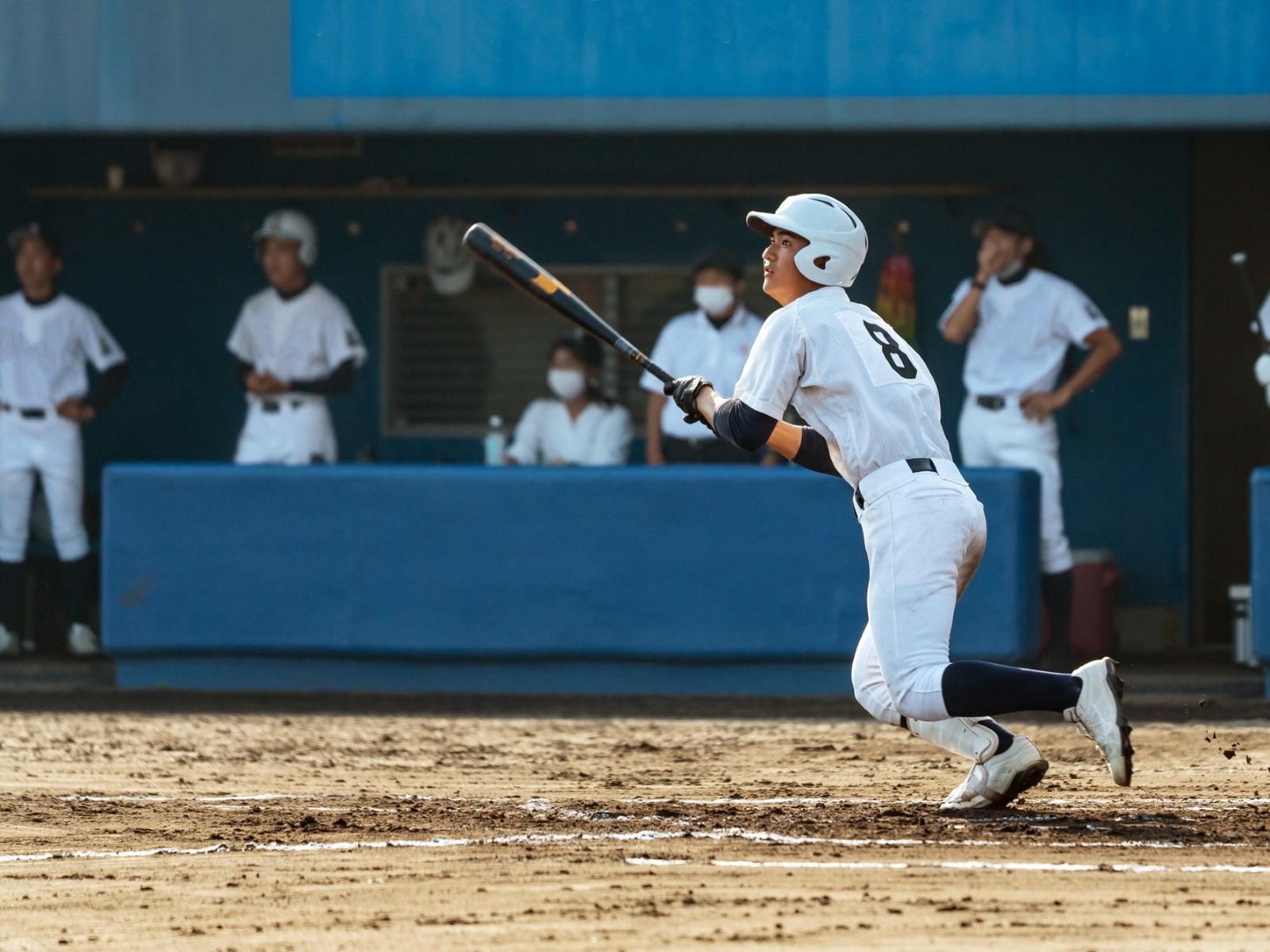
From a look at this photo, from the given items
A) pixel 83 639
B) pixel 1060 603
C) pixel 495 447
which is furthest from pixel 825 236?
pixel 83 639

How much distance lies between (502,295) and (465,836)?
6.29 meters

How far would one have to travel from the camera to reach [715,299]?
9.92 m

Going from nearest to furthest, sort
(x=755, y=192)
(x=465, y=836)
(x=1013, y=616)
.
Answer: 1. (x=465, y=836)
2. (x=1013, y=616)
3. (x=755, y=192)

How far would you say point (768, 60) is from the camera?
9.51 metres

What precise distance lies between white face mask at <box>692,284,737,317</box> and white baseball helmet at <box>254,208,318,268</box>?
6.45 ft

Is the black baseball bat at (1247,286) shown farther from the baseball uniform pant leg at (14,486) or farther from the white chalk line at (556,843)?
the baseball uniform pant leg at (14,486)

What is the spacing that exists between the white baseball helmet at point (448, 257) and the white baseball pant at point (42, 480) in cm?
208

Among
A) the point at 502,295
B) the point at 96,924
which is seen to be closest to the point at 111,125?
the point at 502,295

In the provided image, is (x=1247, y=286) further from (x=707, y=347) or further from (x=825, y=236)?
(x=825, y=236)

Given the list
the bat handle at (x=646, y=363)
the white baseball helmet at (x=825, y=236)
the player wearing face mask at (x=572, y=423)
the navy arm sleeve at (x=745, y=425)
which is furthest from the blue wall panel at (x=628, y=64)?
the navy arm sleeve at (x=745, y=425)

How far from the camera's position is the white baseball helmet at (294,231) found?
10352mm

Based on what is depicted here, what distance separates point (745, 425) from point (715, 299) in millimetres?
4401

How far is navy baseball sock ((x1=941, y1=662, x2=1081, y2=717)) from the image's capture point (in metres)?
5.42

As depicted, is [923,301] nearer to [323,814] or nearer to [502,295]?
[502,295]
